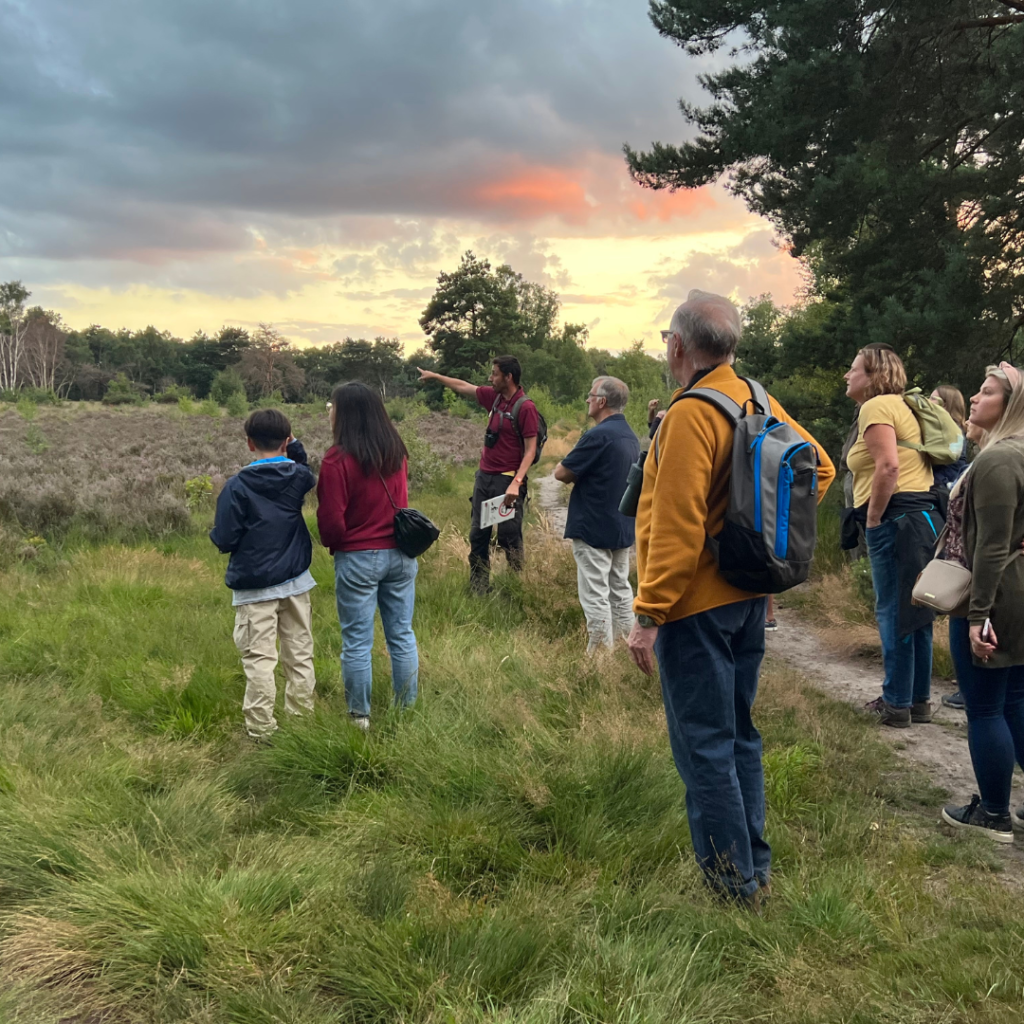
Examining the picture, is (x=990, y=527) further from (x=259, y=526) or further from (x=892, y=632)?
(x=259, y=526)

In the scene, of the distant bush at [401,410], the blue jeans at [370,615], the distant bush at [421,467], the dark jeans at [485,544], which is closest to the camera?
the blue jeans at [370,615]

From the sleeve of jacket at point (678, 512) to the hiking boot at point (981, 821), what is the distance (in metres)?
2.04

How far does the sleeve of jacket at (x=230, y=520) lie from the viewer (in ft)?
13.4

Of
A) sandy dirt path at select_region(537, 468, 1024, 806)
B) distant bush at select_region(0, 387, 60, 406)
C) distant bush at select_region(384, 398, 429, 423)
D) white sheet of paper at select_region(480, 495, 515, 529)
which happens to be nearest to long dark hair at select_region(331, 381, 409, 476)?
white sheet of paper at select_region(480, 495, 515, 529)

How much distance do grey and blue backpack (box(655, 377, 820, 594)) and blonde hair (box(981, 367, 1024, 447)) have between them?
1241 millimetres

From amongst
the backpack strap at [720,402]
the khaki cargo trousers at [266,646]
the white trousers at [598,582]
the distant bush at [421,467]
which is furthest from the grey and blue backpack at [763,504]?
the distant bush at [421,467]

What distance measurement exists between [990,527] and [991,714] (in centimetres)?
83

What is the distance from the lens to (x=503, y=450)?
678 centimetres

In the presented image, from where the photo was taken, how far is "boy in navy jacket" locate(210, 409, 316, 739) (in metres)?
4.12

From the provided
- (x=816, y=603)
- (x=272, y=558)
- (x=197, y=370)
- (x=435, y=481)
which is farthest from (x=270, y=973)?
(x=197, y=370)

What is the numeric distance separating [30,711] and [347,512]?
2.22 metres

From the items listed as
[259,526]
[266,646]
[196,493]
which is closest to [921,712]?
[266,646]

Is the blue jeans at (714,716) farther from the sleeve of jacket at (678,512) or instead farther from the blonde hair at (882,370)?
the blonde hair at (882,370)

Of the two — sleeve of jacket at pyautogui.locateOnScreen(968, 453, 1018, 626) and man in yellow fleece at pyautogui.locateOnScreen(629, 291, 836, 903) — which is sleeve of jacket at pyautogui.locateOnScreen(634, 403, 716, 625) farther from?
sleeve of jacket at pyautogui.locateOnScreen(968, 453, 1018, 626)
